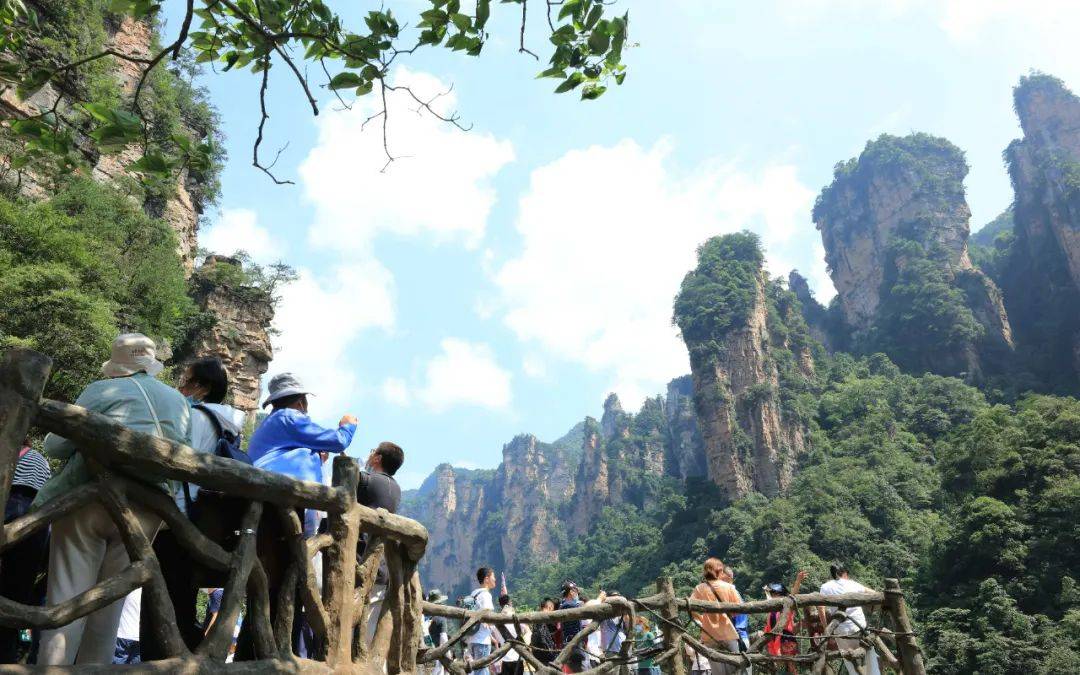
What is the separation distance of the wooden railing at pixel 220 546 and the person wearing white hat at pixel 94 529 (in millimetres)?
80

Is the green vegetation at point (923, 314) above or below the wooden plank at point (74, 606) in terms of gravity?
above

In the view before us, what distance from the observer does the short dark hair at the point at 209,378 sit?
8.95 ft

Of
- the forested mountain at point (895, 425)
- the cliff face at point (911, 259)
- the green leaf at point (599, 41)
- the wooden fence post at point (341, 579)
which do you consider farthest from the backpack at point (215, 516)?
the cliff face at point (911, 259)

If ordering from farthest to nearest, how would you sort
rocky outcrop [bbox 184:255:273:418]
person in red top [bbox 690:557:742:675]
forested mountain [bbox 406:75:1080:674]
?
forested mountain [bbox 406:75:1080:674], rocky outcrop [bbox 184:255:273:418], person in red top [bbox 690:557:742:675]

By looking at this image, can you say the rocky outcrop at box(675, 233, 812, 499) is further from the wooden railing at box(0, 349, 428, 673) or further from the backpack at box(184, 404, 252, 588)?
the backpack at box(184, 404, 252, 588)

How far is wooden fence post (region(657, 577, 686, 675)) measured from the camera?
457cm

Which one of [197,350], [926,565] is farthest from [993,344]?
[197,350]

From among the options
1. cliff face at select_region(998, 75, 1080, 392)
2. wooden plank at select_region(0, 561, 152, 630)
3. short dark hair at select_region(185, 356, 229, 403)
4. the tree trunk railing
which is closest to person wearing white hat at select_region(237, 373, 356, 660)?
short dark hair at select_region(185, 356, 229, 403)

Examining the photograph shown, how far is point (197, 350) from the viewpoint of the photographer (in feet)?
64.0

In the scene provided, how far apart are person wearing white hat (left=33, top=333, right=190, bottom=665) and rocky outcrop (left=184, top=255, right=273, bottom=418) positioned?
19182mm

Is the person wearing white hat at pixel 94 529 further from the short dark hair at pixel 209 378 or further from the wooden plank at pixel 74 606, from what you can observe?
the short dark hair at pixel 209 378

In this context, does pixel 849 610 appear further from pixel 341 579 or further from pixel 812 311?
pixel 812 311

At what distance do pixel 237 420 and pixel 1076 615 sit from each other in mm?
22162

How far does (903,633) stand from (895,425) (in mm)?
44269
